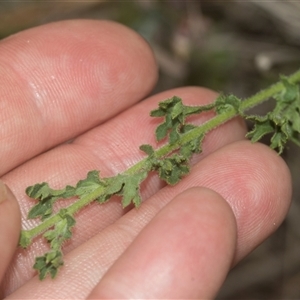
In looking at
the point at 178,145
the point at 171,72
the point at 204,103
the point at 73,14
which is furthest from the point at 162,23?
the point at 178,145

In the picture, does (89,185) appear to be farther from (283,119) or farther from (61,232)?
(283,119)

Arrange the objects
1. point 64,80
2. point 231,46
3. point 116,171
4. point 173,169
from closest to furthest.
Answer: point 173,169 → point 116,171 → point 64,80 → point 231,46

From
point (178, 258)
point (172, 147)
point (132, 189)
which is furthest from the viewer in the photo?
point (172, 147)

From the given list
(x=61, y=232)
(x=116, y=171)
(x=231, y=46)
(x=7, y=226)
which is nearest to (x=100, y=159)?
(x=116, y=171)

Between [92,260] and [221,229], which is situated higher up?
[221,229]

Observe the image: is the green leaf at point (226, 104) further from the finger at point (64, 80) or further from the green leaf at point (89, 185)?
the green leaf at point (89, 185)

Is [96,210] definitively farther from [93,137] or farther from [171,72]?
[171,72]
